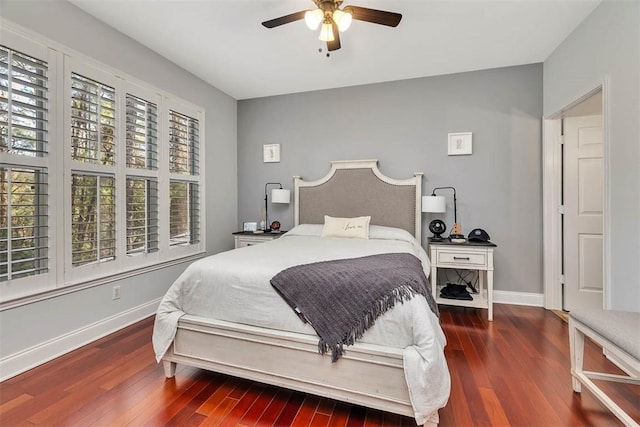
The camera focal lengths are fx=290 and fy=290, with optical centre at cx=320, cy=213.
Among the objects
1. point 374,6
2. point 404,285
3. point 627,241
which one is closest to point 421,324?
point 404,285

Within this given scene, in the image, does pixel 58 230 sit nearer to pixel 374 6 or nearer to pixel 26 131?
pixel 26 131

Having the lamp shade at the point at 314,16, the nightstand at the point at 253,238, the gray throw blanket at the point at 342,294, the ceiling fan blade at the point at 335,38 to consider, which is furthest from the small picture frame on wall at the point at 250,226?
the lamp shade at the point at 314,16

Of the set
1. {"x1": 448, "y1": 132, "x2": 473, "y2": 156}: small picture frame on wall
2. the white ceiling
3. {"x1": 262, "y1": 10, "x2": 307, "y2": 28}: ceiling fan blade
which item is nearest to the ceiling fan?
{"x1": 262, "y1": 10, "x2": 307, "y2": 28}: ceiling fan blade

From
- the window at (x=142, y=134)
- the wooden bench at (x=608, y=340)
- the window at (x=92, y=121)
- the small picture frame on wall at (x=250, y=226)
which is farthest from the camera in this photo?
the small picture frame on wall at (x=250, y=226)

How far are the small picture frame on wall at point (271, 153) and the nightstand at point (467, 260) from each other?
238cm

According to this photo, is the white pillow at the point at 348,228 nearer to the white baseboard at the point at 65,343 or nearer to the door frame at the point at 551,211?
the door frame at the point at 551,211

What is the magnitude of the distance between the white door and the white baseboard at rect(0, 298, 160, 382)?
14.3 ft

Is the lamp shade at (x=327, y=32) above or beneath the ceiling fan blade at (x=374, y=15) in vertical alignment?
beneath

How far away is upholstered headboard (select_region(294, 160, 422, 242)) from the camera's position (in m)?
3.47

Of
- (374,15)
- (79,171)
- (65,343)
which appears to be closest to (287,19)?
(374,15)

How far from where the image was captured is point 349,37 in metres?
2.69

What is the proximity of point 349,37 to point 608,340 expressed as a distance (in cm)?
282

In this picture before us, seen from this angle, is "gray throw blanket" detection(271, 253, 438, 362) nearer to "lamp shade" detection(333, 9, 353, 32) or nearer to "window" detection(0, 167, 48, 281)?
"lamp shade" detection(333, 9, 353, 32)

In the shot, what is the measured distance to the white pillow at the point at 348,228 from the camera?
3170 mm
